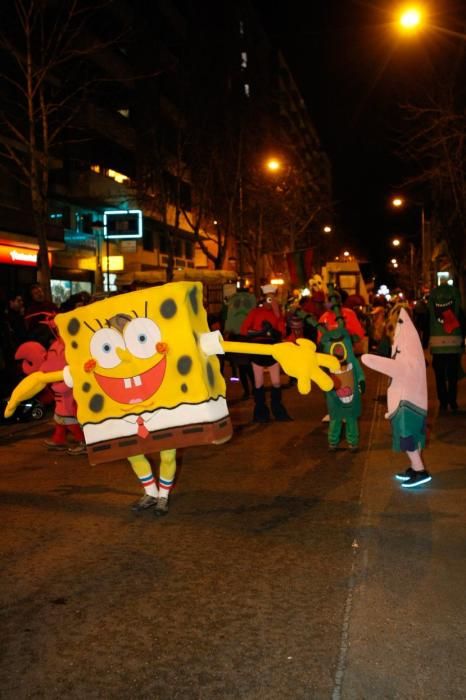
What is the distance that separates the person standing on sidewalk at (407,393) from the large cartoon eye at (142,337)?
2008mm

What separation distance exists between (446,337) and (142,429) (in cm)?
673

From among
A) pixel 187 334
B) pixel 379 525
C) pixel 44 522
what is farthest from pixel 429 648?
pixel 44 522

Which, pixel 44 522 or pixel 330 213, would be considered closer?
pixel 44 522

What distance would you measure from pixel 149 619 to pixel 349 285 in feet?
101

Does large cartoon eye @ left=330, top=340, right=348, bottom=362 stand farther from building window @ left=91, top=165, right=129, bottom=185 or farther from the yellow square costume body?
building window @ left=91, top=165, right=129, bottom=185

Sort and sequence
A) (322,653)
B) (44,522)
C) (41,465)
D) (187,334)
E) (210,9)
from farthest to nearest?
1. (210,9)
2. (41,465)
3. (44,522)
4. (187,334)
5. (322,653)

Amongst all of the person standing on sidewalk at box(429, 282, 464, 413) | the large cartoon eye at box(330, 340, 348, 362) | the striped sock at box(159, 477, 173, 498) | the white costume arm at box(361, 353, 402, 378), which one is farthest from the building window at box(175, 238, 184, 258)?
the striped sock at box(159, 477, 173, 498)

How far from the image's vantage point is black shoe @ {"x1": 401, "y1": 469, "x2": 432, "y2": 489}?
7078 mm

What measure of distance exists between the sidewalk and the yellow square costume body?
5.00 ft

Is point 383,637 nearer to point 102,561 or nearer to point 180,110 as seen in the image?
point 102,561

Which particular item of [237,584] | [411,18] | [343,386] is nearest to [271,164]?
[411,18]

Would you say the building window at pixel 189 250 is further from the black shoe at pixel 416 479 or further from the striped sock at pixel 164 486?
the striped sock at pixel 164 486

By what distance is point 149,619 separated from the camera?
4328 mm

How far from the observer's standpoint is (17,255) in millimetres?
25203
